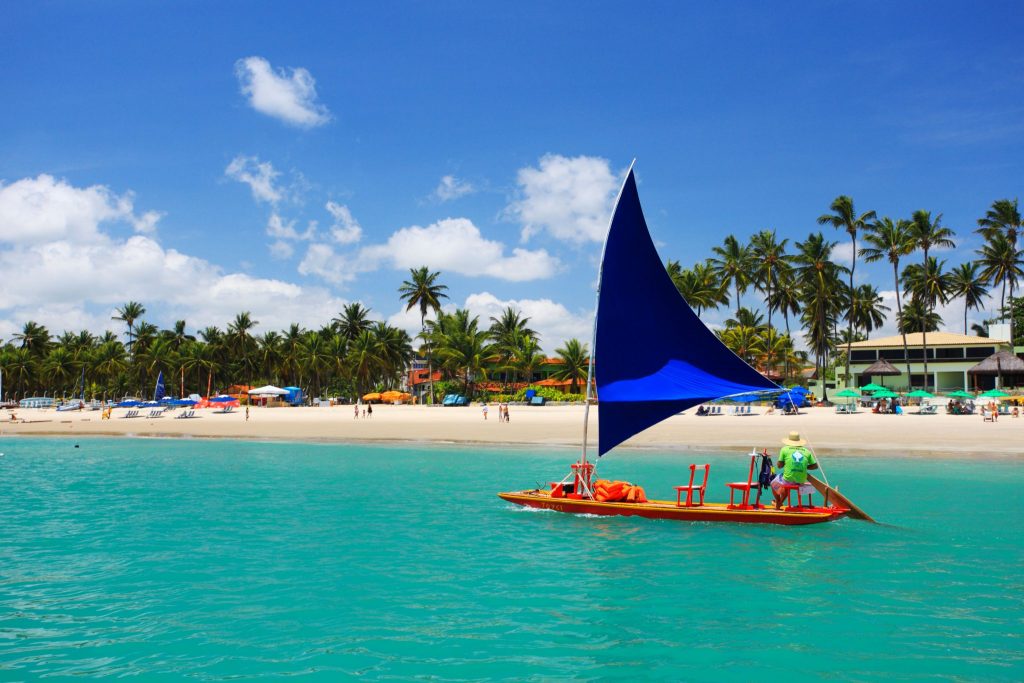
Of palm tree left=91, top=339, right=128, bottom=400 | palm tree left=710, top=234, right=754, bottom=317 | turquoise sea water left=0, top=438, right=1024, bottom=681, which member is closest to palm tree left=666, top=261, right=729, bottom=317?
palm tree left=710, top=234, right=754, bottom=317

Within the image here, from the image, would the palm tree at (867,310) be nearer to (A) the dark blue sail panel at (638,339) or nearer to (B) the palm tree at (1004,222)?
(B) the palm tree at (1004,222)

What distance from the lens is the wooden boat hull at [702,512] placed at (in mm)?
15016

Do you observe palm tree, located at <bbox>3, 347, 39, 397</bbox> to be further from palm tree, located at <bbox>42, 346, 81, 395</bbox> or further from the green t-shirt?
the green t-shirt

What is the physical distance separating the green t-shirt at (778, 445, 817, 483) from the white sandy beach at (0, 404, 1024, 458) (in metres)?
16.1

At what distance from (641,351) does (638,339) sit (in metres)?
0.28

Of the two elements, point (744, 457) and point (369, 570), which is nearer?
point (369, 570)

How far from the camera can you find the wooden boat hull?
591 inches

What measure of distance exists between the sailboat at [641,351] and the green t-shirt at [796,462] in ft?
3.83

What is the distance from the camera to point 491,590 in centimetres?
1148

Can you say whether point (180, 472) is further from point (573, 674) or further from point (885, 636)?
point (885, 636)

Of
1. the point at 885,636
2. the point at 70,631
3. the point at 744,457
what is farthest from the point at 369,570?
the point at 744,457

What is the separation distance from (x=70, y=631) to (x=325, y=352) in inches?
3544

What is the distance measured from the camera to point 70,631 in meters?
9.80

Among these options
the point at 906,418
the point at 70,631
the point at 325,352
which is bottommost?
the point at 70,631
